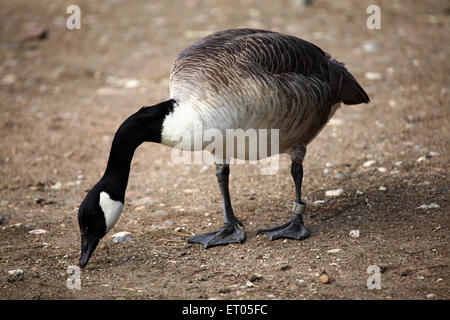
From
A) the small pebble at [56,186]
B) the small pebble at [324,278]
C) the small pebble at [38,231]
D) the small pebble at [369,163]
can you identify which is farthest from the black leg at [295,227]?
the small pebble at [56,186]

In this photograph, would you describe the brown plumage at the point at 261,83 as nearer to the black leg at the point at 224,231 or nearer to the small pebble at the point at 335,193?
the black leg at the point at 224,231

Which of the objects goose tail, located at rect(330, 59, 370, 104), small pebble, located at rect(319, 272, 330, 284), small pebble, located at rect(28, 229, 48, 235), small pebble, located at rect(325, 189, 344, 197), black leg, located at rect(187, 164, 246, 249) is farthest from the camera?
small pebble, located at rect(325, 189, 344, 197)

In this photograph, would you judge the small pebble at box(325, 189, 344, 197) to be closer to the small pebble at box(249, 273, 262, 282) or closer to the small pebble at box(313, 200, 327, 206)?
the small pebble at box(313, 200, 327, 206)

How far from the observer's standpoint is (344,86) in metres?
5.12

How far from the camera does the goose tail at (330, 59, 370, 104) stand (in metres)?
5.03

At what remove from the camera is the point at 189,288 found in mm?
4125

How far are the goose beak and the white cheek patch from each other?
17 centimetres

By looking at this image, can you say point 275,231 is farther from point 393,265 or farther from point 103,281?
point 103,281

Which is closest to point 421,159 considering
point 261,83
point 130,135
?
point 261,83

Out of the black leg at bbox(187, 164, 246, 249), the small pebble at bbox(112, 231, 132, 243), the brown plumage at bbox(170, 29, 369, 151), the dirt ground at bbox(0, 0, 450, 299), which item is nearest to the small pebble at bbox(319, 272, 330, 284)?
the dirt ground at bbox(0, 0, 450, 299)

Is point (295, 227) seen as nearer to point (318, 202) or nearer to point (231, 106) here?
point (318, 202)

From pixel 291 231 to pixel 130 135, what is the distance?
5.45 ft

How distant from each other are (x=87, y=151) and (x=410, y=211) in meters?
4.08

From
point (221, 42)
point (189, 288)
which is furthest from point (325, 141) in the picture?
point (189, 288)
